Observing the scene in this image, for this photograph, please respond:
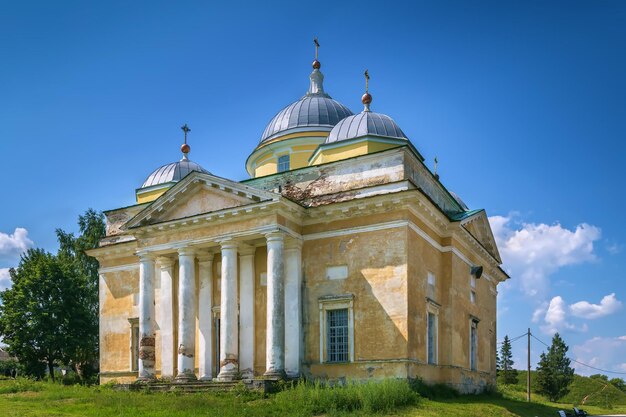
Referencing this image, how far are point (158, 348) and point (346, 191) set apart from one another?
9.32 metres

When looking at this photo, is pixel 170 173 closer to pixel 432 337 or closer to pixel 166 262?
pixel 166 262

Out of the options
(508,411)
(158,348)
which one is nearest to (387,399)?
(508,411)

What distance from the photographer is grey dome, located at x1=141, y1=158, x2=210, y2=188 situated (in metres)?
28.1

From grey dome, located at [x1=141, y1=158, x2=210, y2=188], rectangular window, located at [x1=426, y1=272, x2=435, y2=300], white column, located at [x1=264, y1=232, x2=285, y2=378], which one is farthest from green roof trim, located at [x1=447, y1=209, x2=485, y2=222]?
grey dome, located at [x1=141, y1=158, x2=210, y2=188]

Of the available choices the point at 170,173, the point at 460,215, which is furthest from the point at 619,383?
the point at 170,173

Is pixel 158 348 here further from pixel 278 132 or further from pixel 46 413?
pixel 278 132

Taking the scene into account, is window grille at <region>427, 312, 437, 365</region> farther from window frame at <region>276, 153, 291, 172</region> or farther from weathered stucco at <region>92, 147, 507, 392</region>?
window frame at <region>276, 153, 291, 172</region>

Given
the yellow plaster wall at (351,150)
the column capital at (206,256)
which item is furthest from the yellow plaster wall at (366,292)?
the yellow plaster wall at (351,150)

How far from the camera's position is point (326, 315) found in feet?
64.6

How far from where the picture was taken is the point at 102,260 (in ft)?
85.5

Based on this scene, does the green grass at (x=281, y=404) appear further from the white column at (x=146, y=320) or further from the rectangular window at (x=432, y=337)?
the white column at (x=146, y=320)

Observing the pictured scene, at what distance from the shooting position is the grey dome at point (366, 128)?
888 inches

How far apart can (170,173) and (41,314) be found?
9.51 metres

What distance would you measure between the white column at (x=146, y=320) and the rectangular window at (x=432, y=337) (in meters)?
9.38
